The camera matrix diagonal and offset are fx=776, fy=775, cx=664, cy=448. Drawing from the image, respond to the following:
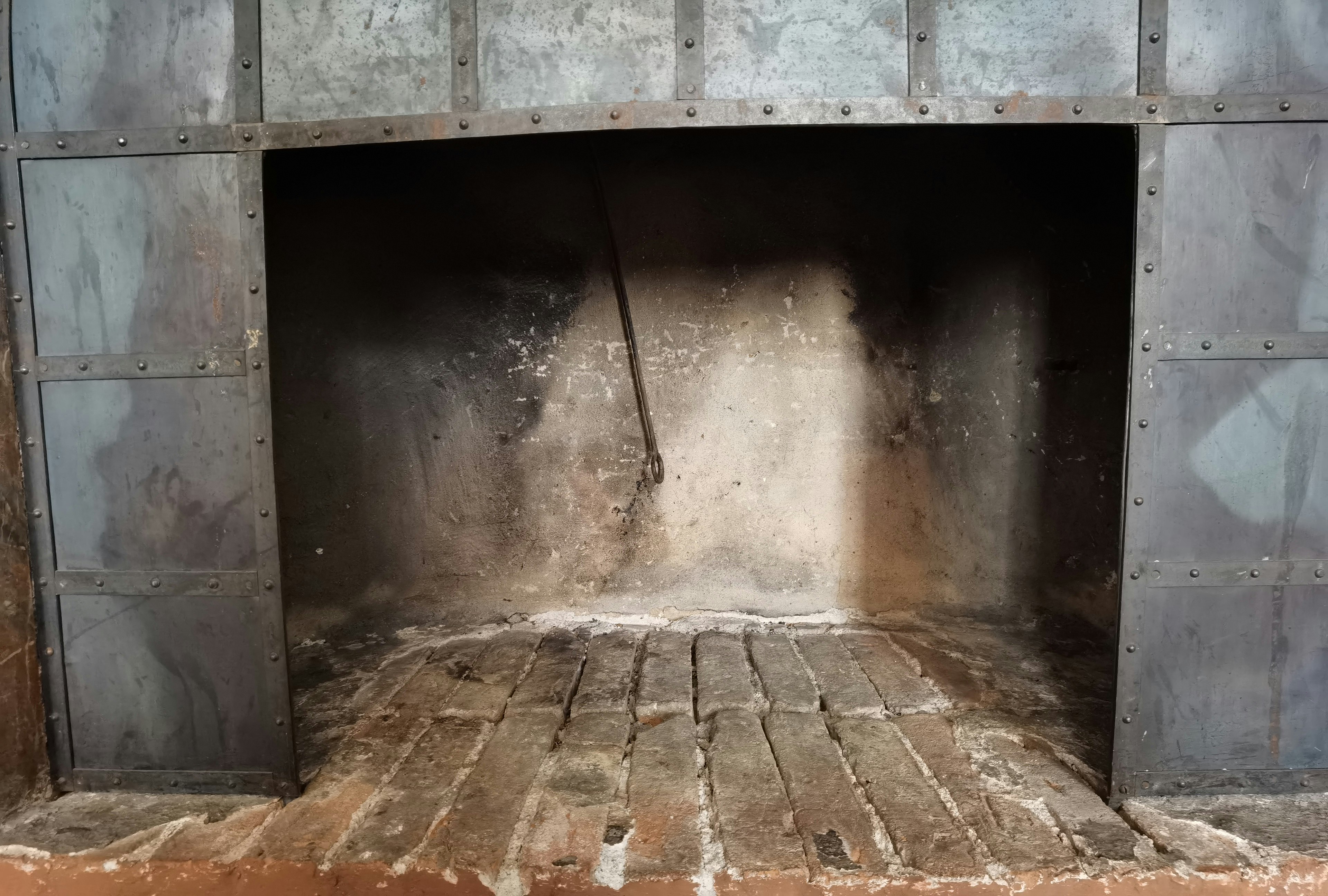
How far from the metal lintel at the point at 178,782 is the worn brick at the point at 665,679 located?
1275 mm

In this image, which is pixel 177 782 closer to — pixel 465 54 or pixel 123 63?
pixel 123 63

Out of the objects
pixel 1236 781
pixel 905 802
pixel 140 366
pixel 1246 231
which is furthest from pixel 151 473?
pixel 1236 781

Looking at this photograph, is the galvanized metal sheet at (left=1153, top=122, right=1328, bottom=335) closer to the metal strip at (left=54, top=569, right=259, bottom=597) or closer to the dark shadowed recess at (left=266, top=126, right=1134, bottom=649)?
the dark shadowed recess at (left=266, top=126, right=1134, bottom=649)

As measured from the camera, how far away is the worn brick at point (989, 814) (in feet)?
6.89

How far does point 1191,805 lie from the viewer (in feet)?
7.75

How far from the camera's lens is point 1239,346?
231cm

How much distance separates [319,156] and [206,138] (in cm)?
154

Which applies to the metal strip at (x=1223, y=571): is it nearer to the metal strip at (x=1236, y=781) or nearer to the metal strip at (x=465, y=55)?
the metal strip at (x=1236, y=781)

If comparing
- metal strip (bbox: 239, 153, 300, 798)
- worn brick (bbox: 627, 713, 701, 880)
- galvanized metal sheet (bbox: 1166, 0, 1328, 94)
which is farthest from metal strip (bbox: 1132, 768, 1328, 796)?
metal strip (bbox: 239, 153, 300, 798)

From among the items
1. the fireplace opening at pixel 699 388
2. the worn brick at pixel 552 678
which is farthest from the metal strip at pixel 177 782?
the fireplace opening at pixel 699 388

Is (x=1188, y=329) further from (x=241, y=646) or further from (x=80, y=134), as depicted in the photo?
(x=80, y=134)

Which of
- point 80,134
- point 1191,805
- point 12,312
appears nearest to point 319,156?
point 80,134

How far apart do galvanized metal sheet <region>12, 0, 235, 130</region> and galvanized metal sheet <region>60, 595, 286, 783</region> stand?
150 cm

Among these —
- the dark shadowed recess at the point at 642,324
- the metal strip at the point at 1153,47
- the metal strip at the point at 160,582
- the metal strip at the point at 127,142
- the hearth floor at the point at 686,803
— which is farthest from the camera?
the dark shadowed recess at the point at 642,324
